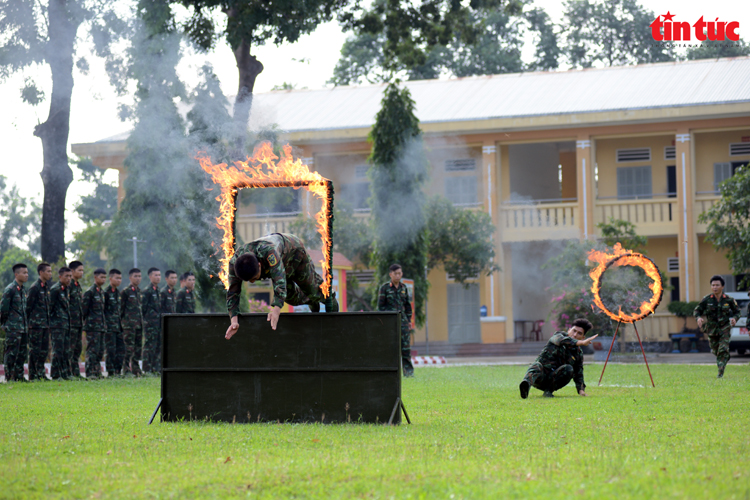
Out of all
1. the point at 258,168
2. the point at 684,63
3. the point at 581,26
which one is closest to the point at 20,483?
the point at 258,168

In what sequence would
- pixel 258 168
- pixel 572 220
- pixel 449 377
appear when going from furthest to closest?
1. pixel 572 220
2. pixel 449 377
3. pixel 258 168

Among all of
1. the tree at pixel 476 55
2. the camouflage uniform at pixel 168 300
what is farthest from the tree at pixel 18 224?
the camouflage uniform at pixel 168 300

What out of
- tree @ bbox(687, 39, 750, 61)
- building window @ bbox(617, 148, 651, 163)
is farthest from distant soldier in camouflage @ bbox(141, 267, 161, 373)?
tree @ bbox(687, 39, 750, 61)

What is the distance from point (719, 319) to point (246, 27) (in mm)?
11744

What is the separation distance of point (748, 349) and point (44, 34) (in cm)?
2035

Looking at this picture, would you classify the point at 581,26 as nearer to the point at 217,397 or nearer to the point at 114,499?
the point at 217,397

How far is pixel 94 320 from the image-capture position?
51.0ft

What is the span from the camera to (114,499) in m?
4.75

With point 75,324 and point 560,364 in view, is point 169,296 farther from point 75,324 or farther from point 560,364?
point 560,364

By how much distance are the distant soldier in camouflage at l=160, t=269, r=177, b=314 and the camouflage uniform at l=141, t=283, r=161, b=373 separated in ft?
0.53

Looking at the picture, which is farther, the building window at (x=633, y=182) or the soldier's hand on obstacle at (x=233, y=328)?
the building window at (x=633, y=182)

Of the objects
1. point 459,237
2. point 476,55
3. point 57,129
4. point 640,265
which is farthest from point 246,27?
point 476,55

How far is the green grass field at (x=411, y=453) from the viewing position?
193 inches

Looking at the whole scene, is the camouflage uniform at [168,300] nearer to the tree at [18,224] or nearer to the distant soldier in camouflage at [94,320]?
the distant soldier in camouflage at [94,320]
